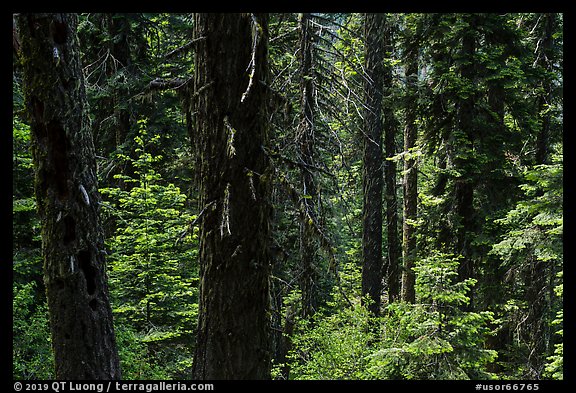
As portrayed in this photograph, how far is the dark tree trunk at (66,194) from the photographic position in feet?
16.3

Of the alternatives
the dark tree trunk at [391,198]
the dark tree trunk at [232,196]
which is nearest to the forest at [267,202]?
the dark tree trunk at [232,196]

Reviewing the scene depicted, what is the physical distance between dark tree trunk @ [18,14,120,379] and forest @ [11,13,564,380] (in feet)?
0.07

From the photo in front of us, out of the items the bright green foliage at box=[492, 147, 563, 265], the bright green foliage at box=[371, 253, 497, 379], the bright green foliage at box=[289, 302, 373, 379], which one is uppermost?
the bright green foliage at box=[492, 147, 563, 265]

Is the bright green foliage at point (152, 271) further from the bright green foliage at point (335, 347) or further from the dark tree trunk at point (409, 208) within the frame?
the dark tree trunk at point (409, 208)

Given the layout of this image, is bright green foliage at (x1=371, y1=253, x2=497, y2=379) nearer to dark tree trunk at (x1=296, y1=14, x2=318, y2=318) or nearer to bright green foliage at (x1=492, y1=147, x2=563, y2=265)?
bright green foliage at (x1=492, y1=147, x2=563, y2=265)

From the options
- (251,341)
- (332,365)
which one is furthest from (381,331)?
(251,341)

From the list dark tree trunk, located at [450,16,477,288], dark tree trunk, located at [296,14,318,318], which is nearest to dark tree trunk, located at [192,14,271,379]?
dark tree trunk, located at [296,14,318,318]

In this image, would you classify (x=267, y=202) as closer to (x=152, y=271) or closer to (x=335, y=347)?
(x=152, y=271)

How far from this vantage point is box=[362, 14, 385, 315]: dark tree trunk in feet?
37.8

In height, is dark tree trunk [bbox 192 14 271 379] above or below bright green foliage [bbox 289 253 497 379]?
above

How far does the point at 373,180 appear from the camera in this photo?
11664 mm

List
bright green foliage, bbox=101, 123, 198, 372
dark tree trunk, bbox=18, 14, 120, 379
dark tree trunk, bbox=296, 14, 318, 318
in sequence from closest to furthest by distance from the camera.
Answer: dark tree trunk, bbox=18, 14, 120, 379
dark tree trunk, bbox=296, 14, 318, 318
bright green foliage, bbox=101, 123, 198, 372

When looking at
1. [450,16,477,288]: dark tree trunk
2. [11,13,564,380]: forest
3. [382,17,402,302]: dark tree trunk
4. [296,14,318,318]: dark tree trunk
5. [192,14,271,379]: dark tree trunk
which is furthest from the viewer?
[382,17,402,302]: dark tree trunk
